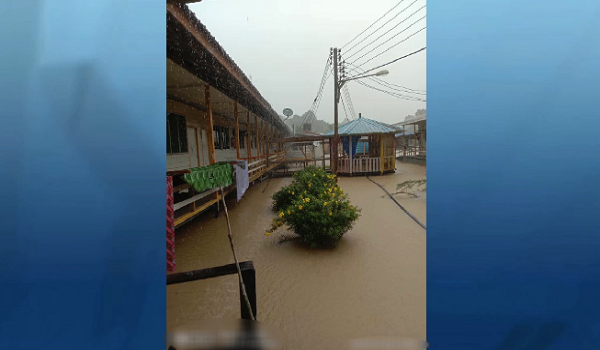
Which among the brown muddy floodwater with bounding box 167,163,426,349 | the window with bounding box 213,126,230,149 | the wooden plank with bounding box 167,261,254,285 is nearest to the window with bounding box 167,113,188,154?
the brown muddy floodwater with bounding box 167,163,426,349

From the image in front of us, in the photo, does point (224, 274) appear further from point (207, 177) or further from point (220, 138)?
point (220, 138)

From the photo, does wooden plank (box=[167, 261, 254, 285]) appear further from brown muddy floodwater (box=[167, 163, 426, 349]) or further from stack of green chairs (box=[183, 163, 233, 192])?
stack of green chairs (box=[183, 163, 233, 192])

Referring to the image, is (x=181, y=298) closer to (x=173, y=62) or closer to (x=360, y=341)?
(x=360, y=341)

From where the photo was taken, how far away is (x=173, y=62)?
459 cm

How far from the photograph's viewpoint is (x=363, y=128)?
1594 centimetres

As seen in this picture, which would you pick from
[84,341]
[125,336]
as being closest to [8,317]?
[84,341]

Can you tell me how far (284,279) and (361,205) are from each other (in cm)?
519

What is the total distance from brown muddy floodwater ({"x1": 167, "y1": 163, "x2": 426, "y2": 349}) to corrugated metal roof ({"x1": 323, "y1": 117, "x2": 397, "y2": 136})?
9.04 meters

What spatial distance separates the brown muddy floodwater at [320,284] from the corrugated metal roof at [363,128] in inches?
356

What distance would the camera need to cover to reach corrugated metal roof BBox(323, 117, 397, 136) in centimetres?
1541

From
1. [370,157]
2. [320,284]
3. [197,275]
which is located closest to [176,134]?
[320,284]

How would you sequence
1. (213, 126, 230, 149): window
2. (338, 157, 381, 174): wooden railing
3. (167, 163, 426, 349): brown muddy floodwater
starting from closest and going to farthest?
(167, 163, 426, 349): brown muddy floodwater < (213, 126, 230, 149): window < (338, 157, 381, 174): wooden railing

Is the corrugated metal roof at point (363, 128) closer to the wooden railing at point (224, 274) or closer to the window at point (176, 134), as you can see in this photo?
the window at point (176, 134)

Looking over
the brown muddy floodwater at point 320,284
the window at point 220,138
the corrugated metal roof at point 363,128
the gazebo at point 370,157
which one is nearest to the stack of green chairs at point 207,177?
the brown muddy floodwater at point 320,284
